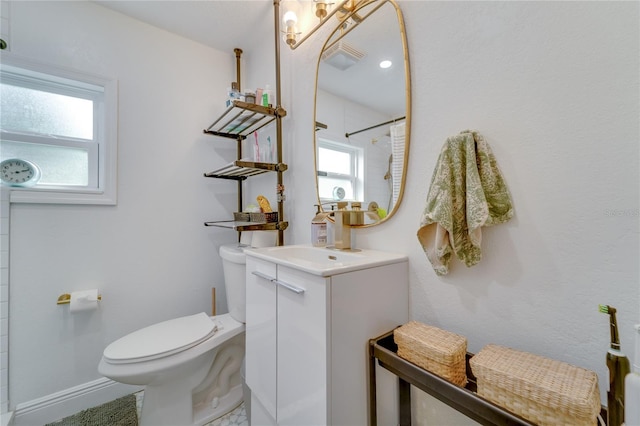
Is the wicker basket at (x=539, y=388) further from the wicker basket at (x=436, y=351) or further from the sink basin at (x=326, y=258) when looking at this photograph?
the sink basin at (x=326, y=258)

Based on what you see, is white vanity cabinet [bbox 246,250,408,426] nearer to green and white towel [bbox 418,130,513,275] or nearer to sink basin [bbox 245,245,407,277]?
sink basin [bbox 245,245,407,277]

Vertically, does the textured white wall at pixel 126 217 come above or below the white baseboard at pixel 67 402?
above

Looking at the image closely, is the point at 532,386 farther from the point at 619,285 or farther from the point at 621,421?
the point at 619,285

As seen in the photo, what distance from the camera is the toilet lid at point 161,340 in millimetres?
1085

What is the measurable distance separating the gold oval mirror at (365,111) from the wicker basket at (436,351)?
1.40 ft

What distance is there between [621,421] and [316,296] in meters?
0.62

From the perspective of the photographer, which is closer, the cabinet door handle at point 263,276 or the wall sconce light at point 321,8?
the cabinet door handle at point 263,276

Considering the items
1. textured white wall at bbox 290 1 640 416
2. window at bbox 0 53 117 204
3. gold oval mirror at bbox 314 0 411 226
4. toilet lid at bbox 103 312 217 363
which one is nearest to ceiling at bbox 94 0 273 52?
window at bbox 0 53 117 204

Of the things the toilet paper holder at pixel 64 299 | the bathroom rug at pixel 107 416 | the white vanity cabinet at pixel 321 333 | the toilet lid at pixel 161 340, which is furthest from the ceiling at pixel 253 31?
the bathroom rug at pixel 107 416

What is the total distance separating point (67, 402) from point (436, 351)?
1.95m

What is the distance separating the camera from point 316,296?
0.68 metres

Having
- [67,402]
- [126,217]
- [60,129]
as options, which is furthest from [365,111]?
A: [67,402]

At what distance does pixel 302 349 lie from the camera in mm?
743

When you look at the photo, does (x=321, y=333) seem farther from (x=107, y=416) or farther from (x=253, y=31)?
(x=253, y=31)
